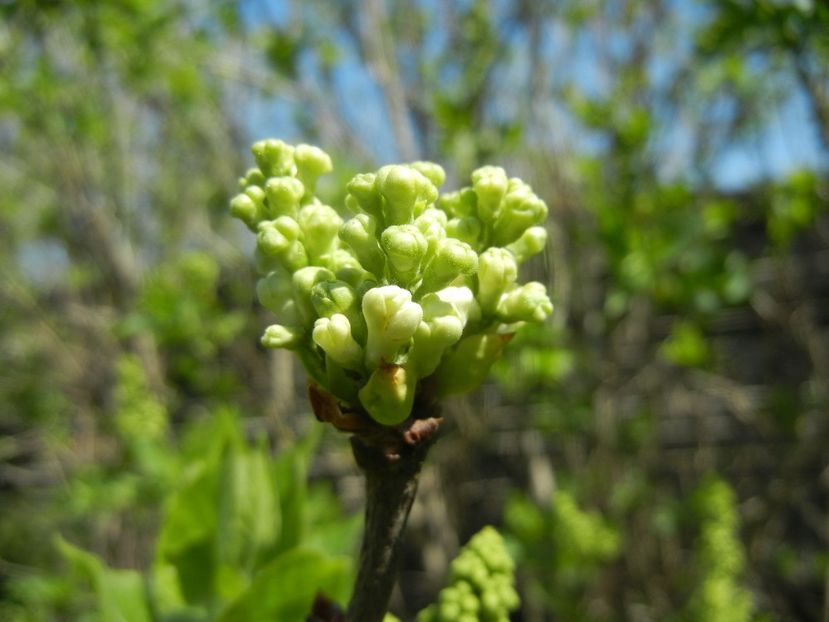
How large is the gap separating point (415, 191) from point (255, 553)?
0.83 metres

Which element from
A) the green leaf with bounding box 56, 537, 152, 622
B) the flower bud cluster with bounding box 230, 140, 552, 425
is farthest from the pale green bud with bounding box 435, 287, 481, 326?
the green leaf with bounding box 56, 537, 152, 622

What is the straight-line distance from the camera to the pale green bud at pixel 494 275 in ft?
2.43

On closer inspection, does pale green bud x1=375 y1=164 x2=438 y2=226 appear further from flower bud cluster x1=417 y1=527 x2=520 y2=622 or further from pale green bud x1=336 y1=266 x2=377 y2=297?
flower bud cluster x1=417 y1=527 x2=520 y2=622

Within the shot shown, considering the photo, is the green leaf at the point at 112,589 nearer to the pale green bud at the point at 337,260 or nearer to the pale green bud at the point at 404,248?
the pale green bud at the point at 337,260

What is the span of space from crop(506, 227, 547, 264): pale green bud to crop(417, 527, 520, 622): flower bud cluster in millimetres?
406

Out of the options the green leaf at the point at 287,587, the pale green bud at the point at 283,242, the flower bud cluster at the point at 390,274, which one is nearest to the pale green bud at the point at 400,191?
the flower bud cluster at the point at 390,274

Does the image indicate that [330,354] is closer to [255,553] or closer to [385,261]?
[385,261]

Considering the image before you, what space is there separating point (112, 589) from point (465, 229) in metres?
0.83

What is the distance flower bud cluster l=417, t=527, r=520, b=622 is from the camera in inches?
35.8

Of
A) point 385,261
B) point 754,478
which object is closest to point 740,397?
point 754,478

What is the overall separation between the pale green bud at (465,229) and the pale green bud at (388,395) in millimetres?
202

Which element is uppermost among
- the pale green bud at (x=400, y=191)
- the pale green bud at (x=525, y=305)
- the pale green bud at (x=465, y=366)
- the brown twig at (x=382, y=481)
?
the pale green bud at (x=400, y=191)

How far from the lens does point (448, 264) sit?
0.69 meters

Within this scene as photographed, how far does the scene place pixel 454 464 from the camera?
3.59m
